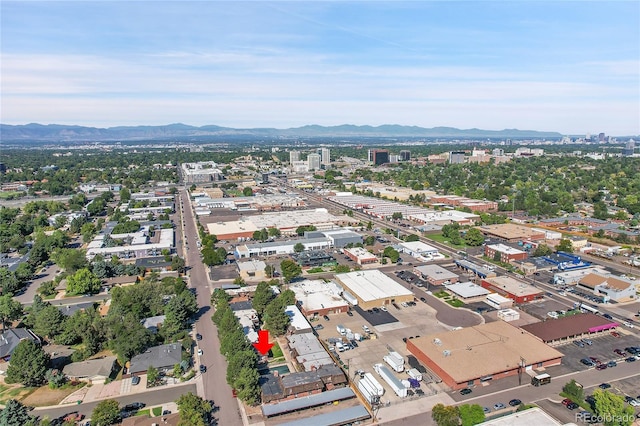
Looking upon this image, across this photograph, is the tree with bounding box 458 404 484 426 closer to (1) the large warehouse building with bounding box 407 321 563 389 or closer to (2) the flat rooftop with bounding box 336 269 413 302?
(1) the large warehouse building with bounding box 407 321 563 389

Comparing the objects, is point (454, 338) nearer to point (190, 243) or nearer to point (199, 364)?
point (199, 364)

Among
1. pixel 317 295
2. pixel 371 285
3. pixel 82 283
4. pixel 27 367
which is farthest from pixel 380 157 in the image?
pixel 27 367

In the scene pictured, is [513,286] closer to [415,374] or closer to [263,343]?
[415,374]

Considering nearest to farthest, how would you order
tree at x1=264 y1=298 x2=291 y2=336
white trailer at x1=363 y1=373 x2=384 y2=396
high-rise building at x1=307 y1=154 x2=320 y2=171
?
white trailer at x1=363 y1=373 x2=384 y2=396, tree at x1=264 y1=298 x2=291 y2=336, high-rise building at x1=307 y1=154 x2=320 y2=171

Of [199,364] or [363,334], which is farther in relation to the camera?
[363,334]

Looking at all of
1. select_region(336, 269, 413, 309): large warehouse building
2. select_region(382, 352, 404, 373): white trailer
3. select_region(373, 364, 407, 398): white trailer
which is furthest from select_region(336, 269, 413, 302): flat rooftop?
select_region(373, 364, 407, 398): white trailer

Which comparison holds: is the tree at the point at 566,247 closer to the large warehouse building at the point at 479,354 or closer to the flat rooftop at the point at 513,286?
the flat rooftop at the point at 513,286

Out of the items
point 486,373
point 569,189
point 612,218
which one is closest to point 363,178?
point 569,189
